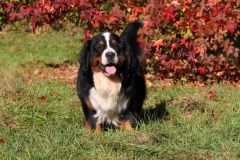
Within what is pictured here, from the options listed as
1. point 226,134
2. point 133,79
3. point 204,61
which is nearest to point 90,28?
point 204,61

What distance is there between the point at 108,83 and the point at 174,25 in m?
2.87

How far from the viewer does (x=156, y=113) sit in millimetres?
5047

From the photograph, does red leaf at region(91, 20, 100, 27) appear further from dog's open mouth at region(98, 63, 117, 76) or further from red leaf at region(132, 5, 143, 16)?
dog's open mouth at region(98, 63, 117, 76)

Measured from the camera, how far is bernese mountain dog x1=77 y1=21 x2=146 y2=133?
4.16 metres

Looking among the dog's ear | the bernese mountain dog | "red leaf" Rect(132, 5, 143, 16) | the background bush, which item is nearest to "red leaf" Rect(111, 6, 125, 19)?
the background bush

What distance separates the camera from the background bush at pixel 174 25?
6.40 m

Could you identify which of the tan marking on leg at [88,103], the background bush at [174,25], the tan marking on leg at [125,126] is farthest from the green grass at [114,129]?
the background bush at [174,25]

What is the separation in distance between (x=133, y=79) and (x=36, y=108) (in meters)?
1.35

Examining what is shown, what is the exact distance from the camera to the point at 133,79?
4.35 meters

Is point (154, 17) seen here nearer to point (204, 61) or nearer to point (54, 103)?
point (204, 61)

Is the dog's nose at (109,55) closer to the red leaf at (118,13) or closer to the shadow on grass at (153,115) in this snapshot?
the shadow on grass at (153,115)

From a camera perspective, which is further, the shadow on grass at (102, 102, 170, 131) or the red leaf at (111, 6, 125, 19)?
the red leaf at (111, 6, 125, 19)

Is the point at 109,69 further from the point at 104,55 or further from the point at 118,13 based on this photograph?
the point at 118,13

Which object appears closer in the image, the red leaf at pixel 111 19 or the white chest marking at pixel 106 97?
the white chest marking at pixel 106 97
